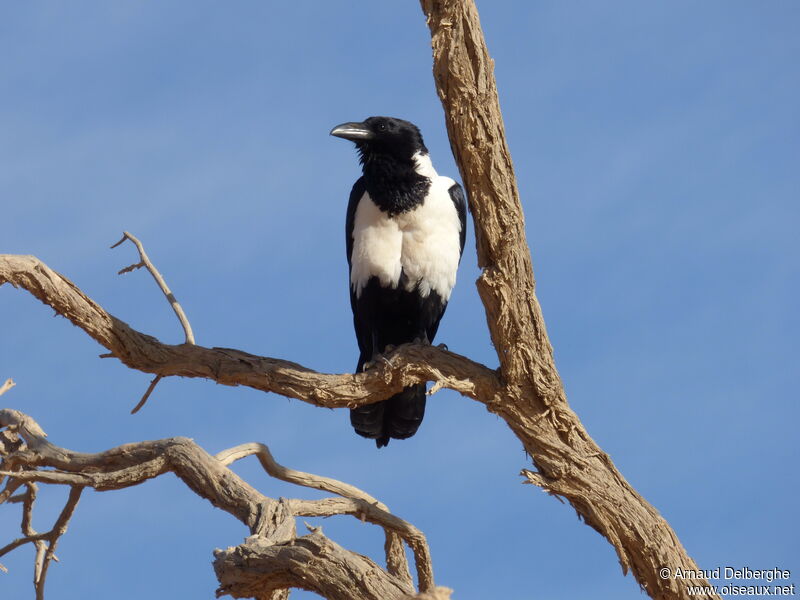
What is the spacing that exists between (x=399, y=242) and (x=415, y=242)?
0.10m

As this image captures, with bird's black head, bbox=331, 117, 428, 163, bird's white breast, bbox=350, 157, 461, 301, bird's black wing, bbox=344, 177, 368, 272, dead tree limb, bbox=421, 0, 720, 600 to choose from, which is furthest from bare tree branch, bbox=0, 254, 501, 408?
bird's black head, bbox=331, 117, 428, 163

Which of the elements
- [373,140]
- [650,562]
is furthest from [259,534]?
[373,140]

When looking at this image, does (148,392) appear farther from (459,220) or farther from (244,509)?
(459,220)

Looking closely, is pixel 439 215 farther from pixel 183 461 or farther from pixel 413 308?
pixel 183 461

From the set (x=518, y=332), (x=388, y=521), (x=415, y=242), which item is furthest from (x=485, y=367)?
(x=415, y=242)

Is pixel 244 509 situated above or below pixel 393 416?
below

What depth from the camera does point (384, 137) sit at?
20.1 ft

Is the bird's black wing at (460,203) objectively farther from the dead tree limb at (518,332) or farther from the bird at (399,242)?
the dead tree limb at (518,332)

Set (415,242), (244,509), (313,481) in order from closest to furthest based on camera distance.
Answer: (244,509), (313,481), (415,242)

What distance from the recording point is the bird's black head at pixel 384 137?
6098mm

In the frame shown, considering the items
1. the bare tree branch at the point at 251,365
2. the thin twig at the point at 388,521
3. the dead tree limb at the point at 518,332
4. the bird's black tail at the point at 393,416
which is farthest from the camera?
the bird's black tail at the point at 393,416

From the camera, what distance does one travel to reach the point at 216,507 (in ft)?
15.3

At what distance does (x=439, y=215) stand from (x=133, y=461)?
2.21 m

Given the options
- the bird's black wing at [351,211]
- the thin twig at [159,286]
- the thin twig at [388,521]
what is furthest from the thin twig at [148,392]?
the bird's black wing at [351,211]
